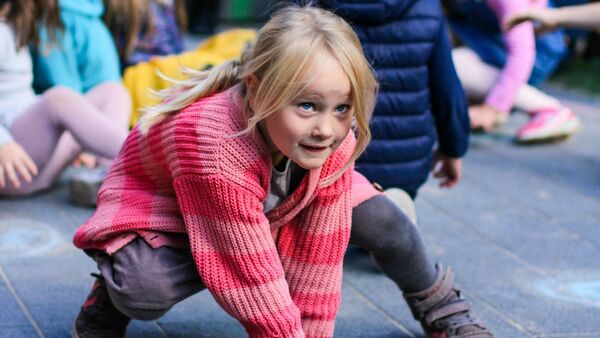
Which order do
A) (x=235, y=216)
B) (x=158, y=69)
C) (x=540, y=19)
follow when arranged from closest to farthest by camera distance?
(x=235, y=216), (x=540, y=19), (x=158, y=69)

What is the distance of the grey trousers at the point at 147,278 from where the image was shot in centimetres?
228

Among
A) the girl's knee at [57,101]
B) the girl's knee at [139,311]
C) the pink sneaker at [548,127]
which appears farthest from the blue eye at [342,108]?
the pink sneaker at [548,127]

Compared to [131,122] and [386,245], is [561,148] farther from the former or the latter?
[386,245]

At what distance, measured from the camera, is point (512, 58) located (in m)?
4.73

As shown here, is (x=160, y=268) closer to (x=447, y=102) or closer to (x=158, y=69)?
(x=447, y=102)

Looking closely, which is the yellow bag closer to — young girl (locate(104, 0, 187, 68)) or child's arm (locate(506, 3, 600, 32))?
young girl (locate(104, 0, 187, 68))

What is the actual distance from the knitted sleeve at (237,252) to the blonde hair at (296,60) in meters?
0.16

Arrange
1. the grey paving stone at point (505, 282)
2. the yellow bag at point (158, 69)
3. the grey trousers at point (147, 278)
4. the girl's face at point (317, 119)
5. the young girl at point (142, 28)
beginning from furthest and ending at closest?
the young girl at point (142, 28)
the yellow bag at point (158, 69)
the grey paving stone at point (505, 282)
the grey trousers at point (147, 278)
the girl's face at point (317, 119)

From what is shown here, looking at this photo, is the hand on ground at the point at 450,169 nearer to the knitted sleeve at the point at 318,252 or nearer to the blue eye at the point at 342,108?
the knitted sleeve at the point at 318,252

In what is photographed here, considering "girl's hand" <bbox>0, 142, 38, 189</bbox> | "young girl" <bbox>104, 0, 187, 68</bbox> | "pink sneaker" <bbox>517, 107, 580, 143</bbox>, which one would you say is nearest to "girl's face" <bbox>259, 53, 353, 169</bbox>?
"girl's hand" <bbox>0, 142, 38, 189</bbox>

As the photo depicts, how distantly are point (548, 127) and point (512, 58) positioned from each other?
1.31 ft

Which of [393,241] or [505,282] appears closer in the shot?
[393,241]

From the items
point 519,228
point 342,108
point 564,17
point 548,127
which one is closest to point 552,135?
point 548,127

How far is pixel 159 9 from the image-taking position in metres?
4.95
